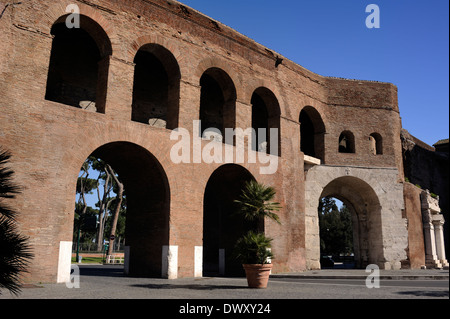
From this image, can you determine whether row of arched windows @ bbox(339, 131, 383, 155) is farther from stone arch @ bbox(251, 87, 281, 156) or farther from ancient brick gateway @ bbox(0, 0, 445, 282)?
stone arch @ bbox(251, 87, 281, 156)

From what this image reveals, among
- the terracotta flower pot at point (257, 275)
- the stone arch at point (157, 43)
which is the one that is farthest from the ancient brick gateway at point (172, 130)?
the terracotta flower pot at point (257, 275)

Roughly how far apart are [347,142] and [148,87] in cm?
1093

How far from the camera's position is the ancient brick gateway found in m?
10.5

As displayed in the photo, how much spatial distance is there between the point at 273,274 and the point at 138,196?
560 cm

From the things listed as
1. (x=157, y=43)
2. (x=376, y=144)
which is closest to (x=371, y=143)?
(x=376, y=144)

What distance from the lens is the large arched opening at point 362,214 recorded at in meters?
19.8

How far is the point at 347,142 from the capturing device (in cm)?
2158

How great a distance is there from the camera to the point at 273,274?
591 inches

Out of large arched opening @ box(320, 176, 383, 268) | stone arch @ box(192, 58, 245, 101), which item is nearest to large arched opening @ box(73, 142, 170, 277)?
stone arch @ box(192, 58, 245, 101)

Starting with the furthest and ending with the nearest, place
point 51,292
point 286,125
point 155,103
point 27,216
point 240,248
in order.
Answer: point 286,125, point 155,103, point 240,248, point 27,216, point 51,292

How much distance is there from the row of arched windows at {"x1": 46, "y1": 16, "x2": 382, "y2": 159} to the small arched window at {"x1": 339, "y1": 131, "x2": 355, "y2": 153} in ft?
0.17

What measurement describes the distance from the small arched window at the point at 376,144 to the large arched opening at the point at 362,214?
1.93 metres
